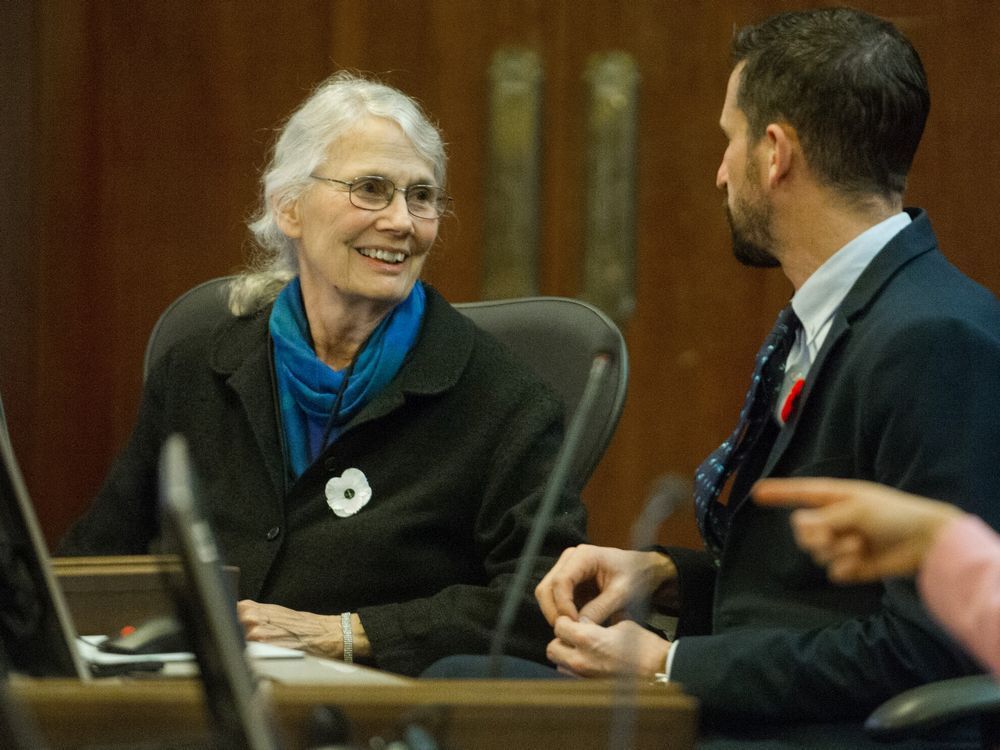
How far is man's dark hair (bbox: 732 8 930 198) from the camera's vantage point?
1.72m

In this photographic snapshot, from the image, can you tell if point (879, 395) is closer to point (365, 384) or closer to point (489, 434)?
point (489, 434)

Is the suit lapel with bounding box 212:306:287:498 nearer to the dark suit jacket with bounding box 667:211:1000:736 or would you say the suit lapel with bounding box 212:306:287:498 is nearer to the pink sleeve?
the dark suit jacket with bounding box 667:211:1000:736

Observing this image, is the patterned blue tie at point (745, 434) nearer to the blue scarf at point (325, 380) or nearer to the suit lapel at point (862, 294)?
the suit lapel at point (862, 294)

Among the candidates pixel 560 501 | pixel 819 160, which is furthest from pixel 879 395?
pixel 560 501

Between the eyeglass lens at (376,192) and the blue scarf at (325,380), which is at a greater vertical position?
the eyeglass lens at (376,192)

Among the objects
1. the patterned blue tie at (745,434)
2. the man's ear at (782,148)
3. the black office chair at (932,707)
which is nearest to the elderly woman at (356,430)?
the patterned blue tie at (745,434)

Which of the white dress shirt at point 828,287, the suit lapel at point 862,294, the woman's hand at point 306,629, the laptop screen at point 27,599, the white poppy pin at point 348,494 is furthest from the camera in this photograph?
the white poppy pin at point 348,494

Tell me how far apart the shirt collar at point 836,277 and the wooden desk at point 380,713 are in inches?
33.6

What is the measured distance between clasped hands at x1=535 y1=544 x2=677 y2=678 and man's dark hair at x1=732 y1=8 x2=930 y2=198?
0.51m

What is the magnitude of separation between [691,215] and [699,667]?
1.82m

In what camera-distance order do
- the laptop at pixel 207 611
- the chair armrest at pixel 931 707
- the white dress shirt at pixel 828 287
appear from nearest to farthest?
the laptop at pixel 207 611 < the chair armrest at pixel 931 707 < the white dress shirt at pixel 828 287

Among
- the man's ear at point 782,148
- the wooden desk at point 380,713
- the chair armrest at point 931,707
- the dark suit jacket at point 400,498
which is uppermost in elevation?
the man's ear at point 782,148

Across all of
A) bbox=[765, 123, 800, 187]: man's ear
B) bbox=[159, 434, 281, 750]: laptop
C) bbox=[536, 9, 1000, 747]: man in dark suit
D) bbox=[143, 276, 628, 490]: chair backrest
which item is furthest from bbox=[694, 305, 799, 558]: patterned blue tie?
bbox=[159, 434, 281, 750]: laptop

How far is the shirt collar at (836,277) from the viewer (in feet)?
5.52
